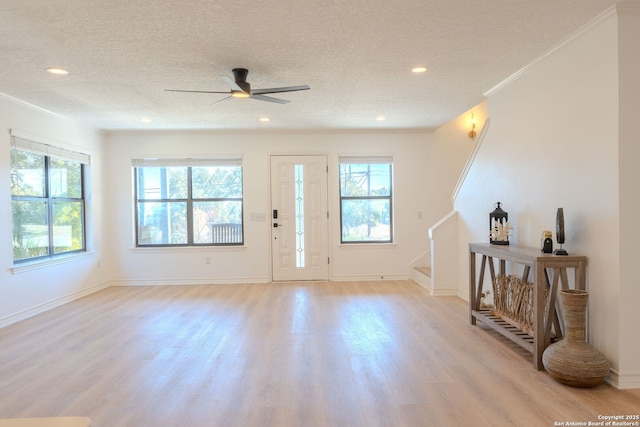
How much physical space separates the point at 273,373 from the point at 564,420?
1.83 meters

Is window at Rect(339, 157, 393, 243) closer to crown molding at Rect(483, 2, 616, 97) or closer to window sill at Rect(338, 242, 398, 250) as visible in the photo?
window sill at Rect(338, 242, 398, 250)

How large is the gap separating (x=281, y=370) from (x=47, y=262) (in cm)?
367

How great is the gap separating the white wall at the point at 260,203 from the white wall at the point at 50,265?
0.35m

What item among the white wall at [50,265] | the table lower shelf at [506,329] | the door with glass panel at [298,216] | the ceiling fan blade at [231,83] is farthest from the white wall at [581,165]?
the white wall at [50,265]

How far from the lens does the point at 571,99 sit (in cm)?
297

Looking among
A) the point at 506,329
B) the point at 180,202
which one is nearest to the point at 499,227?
the point at 506,329

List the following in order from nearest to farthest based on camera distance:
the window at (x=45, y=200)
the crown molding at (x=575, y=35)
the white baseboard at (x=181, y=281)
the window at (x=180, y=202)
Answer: the crown molding at (x=575, y=35) < the window at (x=45, y=200) < the white baseboard at (x=181, y=281) < the window at (x=180, y=202)

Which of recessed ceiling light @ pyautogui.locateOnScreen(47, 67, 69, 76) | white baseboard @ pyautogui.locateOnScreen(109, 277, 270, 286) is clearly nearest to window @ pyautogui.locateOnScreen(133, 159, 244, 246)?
white baseboard @ pyautogui.locateOnScreen(109, 277, 270, 286)

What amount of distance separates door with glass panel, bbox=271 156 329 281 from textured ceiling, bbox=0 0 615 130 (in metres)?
1.67

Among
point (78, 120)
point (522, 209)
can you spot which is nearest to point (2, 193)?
point (78, 120)

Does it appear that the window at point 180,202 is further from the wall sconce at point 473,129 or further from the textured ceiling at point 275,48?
the wall sconce at point 473,129

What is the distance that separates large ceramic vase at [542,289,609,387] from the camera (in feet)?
8.16

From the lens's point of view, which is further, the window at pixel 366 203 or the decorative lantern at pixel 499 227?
the window at pixel 366 203

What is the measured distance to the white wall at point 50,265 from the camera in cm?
422
